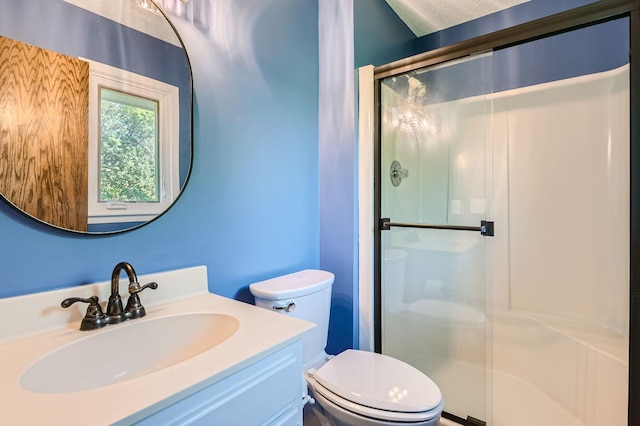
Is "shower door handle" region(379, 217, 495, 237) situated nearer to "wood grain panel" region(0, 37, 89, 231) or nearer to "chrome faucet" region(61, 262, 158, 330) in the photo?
"chrome faucet" region(61, 262, 158, 330)

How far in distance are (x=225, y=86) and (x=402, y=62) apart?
3.23 ft

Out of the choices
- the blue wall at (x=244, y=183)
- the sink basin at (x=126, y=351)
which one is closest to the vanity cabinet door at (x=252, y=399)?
the sink basin at (x=126, y=351)

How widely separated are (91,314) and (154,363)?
22cm

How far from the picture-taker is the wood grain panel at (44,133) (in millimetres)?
771

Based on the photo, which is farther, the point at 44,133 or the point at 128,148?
the point at 128,148

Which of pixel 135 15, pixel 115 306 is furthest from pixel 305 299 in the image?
pixel 135 15

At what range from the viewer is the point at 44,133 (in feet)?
2.70

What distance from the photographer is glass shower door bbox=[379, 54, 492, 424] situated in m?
1.79

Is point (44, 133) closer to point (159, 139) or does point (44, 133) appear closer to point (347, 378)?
point (159, 139)

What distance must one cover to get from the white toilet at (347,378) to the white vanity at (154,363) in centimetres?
29

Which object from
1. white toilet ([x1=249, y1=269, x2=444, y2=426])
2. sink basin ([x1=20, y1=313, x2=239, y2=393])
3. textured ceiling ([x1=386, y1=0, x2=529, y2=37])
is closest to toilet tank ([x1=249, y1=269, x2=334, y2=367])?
white toilet ([x1=249, y1=269, x2=444, y2=426])

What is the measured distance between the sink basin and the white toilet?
1.01 ft

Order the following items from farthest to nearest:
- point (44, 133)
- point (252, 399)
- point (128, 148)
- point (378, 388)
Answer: point (378, 388), point (128, 148), point (44, 133), point (252, 399)

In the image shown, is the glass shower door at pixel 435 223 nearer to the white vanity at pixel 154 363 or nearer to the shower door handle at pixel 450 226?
the shower door handle at pixel 450 226
